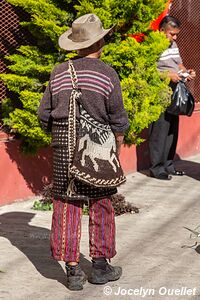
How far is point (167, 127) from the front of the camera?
938 centimetres

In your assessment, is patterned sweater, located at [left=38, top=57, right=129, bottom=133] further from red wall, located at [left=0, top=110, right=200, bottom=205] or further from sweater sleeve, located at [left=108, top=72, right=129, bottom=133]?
red wall, located at [left=0, top=110, right=200, bottom=205]

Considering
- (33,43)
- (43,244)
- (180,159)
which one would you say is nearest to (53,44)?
(33,43)

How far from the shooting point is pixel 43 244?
6277mm

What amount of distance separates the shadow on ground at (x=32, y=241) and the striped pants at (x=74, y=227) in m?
0.35

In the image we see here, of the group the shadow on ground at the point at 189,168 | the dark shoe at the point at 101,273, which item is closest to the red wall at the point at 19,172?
the shadow on ground at the point at 189,168

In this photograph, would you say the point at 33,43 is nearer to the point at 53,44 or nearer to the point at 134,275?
the point at 53,44

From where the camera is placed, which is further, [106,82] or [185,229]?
[185,229]

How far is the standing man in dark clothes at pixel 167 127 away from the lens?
9008 millimetres

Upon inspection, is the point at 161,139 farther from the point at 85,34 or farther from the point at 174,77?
the point at 85,34

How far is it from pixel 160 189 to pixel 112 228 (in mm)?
3589

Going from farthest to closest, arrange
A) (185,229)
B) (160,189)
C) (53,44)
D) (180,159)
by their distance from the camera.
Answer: (180,159)
(160,189)
(53,44)
(185,229)

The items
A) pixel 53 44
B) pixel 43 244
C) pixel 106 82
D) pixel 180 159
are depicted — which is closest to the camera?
pixel 106 82

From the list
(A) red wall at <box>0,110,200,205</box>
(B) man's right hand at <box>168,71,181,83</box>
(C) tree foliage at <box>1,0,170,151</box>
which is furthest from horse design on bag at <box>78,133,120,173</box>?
(B) man's right hand at <box>168,71,181,83</box>

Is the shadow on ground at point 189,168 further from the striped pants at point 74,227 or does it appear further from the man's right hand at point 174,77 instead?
the striped pants at point 74,227
